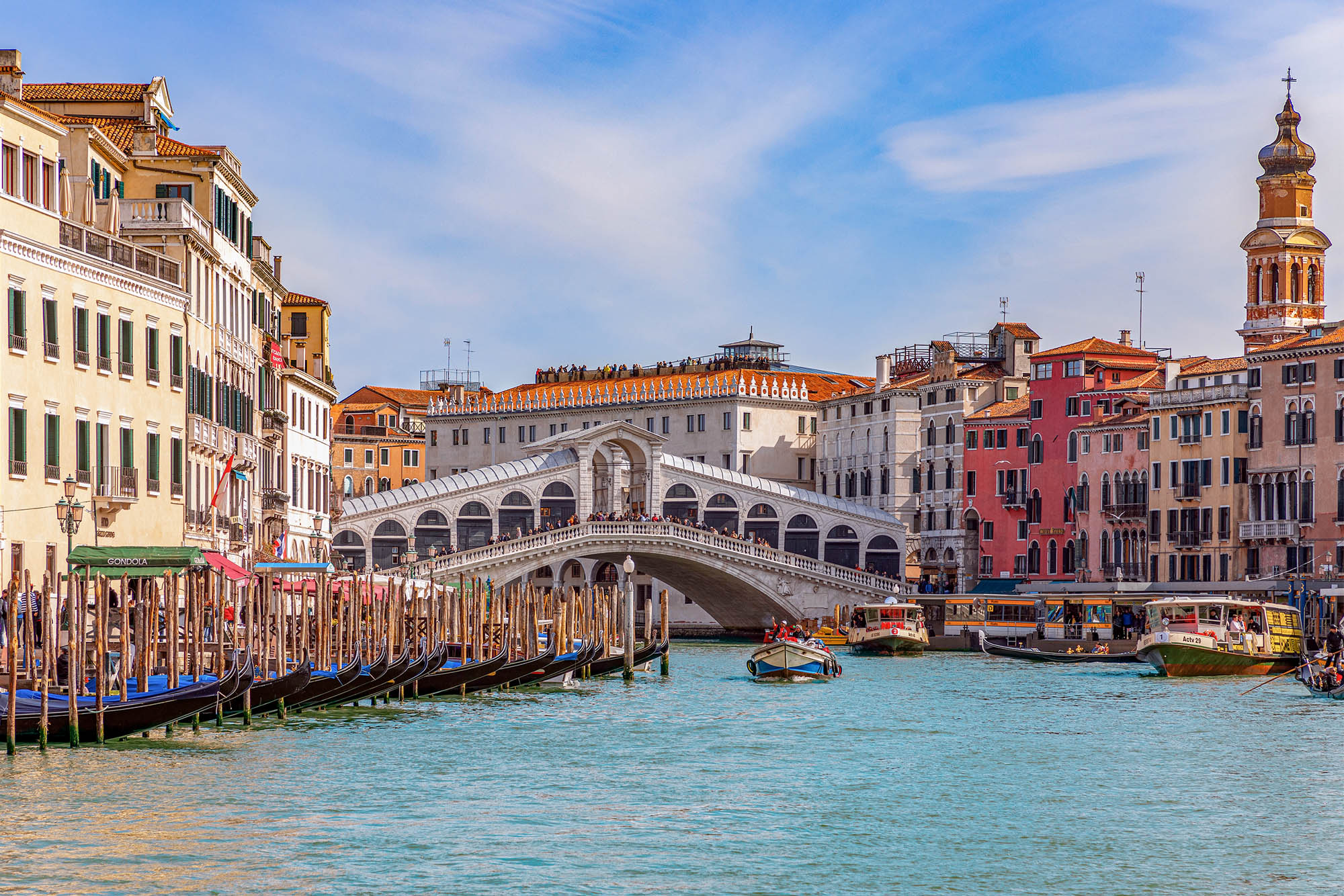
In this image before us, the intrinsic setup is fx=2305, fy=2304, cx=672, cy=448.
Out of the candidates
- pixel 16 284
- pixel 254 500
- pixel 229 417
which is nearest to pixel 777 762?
pixel 16 284

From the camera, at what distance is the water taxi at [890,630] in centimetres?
5397

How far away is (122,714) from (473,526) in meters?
44.0

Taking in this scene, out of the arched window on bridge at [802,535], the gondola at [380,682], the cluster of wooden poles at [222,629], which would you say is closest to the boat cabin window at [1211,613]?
the cluster of wooden poles at [222,629]

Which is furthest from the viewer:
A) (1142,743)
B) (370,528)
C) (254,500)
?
(370,528)

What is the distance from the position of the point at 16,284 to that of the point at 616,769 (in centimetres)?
1016

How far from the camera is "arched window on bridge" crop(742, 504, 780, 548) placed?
68.7 m

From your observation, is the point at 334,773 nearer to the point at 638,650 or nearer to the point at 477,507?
the point at 638,650

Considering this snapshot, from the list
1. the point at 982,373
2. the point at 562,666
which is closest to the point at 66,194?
the point at 562,666

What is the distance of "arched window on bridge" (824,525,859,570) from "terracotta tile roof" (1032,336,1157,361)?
7.87m

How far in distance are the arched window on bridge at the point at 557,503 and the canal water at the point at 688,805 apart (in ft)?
112

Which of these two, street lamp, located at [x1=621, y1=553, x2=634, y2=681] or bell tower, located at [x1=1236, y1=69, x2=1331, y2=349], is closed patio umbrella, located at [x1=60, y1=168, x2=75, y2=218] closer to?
street lamp, located at [x1=621, y1=553, x2=634, y2=681]

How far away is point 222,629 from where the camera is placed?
26.0m

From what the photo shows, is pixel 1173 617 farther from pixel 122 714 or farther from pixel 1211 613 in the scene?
pixel 122 714

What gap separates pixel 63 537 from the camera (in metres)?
30.3
